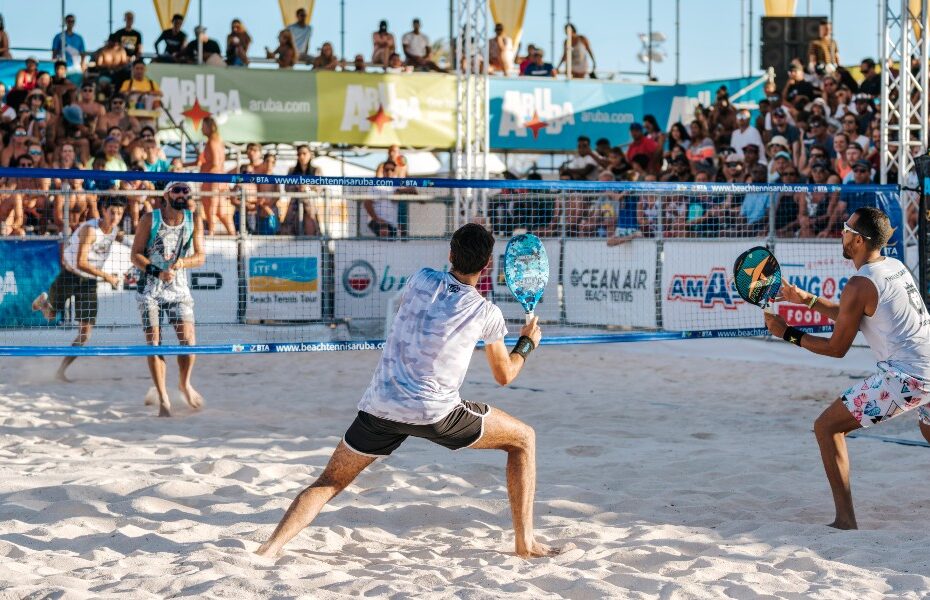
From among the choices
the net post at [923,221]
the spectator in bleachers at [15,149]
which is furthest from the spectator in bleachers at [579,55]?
the net post at [923,221]

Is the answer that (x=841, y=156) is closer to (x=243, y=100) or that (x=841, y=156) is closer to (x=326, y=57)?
(x=326, y=57)

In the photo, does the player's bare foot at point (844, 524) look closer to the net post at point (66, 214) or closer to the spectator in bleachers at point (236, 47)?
the net post at point (66, 214)

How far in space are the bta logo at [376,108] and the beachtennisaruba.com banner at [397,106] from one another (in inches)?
0.6

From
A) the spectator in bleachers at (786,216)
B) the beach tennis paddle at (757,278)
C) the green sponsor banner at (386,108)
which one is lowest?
the beach tennis paddle at (757,278)

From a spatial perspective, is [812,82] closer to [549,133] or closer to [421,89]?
[549,133]

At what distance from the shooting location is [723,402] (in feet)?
32.2

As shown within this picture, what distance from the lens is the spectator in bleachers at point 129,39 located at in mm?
17312

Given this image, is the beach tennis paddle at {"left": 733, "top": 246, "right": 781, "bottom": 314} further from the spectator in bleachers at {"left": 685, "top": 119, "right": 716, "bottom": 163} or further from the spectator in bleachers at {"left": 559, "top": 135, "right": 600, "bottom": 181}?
the spectator in bleachers at {"left": 559, "top": 135, "right": 600, "bottom": 181}

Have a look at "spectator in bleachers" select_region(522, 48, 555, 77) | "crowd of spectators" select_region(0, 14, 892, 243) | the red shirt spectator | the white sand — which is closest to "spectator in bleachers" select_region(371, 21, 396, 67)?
"crowd of spectators" select_region(0, 14, 892, 243)

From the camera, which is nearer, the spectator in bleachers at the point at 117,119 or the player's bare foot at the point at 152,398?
the player's bare foot at the point at 152,398

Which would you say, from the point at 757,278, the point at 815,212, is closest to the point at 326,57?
the point at 815,212

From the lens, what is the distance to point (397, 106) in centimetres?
1817

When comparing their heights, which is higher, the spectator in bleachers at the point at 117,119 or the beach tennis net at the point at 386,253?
the spectator in bleachers at the point at 117,119

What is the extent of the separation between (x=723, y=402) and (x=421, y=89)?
9902mm
